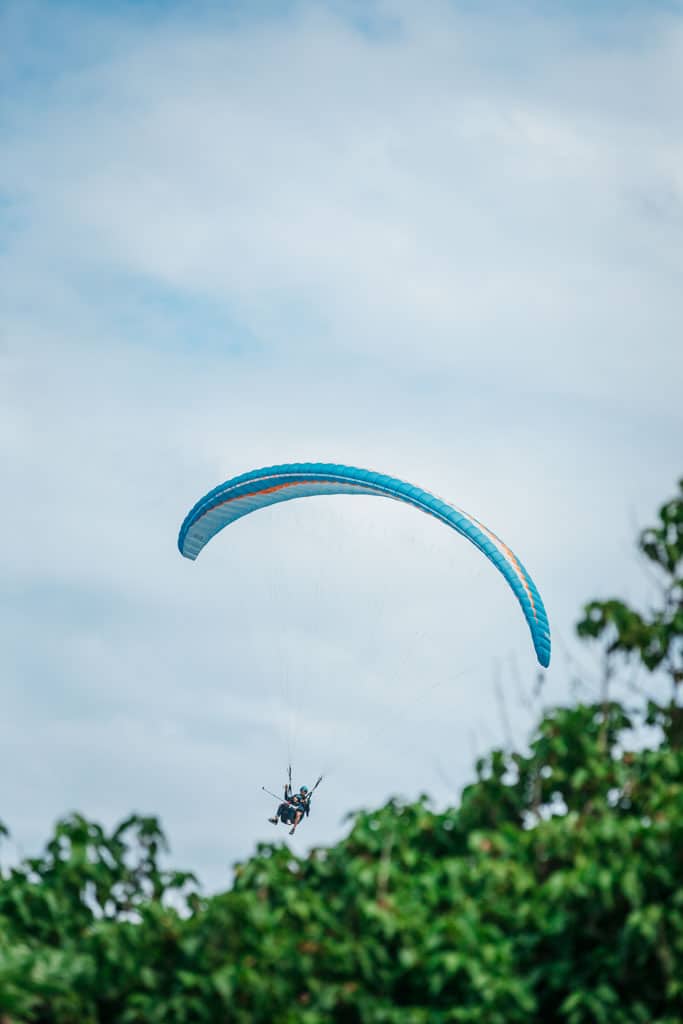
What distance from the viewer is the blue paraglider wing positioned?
1008 inches

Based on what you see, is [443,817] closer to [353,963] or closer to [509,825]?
[509,825]

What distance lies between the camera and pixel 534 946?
42.9 feet

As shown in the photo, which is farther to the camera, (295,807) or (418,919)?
(295,807)

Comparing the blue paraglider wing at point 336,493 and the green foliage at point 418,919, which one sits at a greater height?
the blue paraglider wing at point 336,493

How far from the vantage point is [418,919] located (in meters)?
12.8

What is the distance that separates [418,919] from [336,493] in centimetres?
1770

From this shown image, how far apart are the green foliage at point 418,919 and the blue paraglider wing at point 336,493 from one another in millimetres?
10813

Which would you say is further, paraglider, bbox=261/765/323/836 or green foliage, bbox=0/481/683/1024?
paraglider, bbox=261/765/323/836

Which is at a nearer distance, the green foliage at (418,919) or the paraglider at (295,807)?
the green foliage at (418,919)

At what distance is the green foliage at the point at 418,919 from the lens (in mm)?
12586

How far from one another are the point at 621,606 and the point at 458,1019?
442cm

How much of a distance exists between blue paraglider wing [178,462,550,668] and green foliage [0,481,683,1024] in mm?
10813

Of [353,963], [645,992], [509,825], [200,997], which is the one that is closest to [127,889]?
[200,997]

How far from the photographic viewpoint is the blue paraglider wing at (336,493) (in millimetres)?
25609
